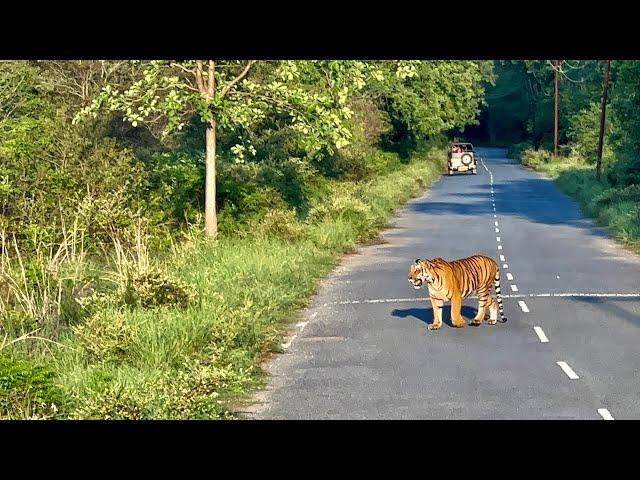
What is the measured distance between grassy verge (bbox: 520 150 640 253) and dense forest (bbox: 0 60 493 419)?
22.9 feet

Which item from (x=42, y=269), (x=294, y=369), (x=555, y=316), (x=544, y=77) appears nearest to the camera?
(x=294, y=369)

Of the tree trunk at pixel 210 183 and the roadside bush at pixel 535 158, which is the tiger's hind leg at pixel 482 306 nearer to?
the tree trunk at pixel 210 183

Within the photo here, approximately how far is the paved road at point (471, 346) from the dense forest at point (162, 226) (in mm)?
721

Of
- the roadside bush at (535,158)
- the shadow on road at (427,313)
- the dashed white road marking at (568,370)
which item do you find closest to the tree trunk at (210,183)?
the shadow on road at (427,313)

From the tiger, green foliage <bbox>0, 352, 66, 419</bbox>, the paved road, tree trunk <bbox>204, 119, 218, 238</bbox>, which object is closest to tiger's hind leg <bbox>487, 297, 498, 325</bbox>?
the tiger

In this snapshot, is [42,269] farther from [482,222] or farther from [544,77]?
[544,77]

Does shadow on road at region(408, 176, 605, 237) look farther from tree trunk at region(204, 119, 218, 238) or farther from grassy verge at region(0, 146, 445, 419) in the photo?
grassy verge at region(0, 146, 445, 419)

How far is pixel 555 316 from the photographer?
18.5 meters

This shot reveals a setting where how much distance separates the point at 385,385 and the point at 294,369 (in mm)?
1473

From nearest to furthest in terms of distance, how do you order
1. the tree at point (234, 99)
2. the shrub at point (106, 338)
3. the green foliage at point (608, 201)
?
the shrub at point (106, 338) < the tree at point (234, 99) < the green foliage at point (608, 201)

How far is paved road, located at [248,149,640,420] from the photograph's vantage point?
476 inches

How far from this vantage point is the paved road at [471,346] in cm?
1209
